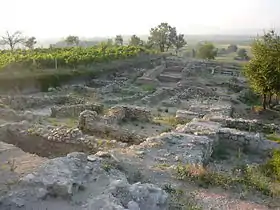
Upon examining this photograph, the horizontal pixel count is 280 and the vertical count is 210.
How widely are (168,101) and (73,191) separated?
17339 millimetres

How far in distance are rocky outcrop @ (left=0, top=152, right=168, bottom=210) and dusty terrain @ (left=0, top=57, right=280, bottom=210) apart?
0.02 m

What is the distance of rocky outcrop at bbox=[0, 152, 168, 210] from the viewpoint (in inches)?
283

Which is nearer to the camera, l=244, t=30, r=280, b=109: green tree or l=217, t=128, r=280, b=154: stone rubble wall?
l=217, t=128, r=280, b=154: stone rubble wall

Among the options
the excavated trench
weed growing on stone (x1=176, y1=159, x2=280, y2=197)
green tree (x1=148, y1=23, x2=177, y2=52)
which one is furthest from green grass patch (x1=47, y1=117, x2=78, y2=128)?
green tree (x1=148, y1=23, x2=177, y2=52)

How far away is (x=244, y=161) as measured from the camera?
40.0ft

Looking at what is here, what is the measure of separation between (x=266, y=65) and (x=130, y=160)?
13.6 metres

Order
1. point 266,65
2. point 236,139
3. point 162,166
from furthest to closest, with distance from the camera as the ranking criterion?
point 266,65 < point 236,139 < point 162,166

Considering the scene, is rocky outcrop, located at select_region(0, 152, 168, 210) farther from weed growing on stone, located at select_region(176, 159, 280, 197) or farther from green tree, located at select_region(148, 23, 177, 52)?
green tree, located at select_region(148, 23, 177, 52)

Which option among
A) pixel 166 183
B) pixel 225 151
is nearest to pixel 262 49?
pixel 225 151

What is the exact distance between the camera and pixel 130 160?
10.2 m

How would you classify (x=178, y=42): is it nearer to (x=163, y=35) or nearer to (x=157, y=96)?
(x=163, y=35)

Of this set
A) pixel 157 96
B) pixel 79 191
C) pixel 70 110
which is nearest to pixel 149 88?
pixel 157 96

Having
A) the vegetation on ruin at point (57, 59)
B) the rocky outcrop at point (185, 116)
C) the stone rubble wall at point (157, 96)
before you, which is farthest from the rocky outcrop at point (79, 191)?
the vegetation on ruin at point (57, 59)

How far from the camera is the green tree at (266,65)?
69.1 feet
